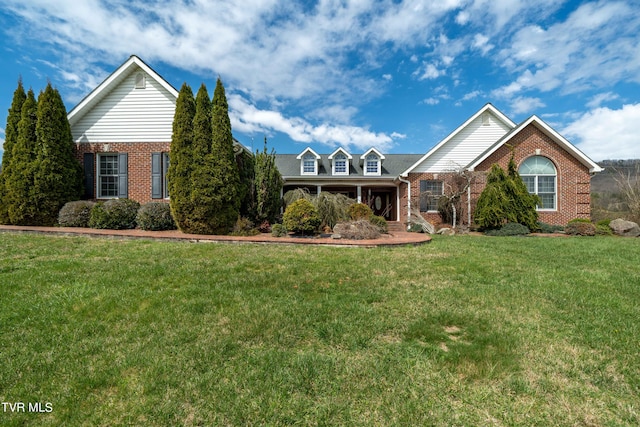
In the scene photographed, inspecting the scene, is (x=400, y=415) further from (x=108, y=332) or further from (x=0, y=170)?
(x=0, y=170)

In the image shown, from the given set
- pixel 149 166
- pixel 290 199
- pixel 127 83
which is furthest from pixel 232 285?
pixel 127 83

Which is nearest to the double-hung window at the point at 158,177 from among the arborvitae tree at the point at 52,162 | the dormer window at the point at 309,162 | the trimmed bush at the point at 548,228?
the arborvitae tree at the point at 52,162

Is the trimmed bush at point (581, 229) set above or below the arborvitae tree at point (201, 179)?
below

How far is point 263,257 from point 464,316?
4.08m

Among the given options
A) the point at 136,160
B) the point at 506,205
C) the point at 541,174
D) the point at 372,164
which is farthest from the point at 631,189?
the point at 136,160

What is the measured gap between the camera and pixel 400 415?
203 centimetres

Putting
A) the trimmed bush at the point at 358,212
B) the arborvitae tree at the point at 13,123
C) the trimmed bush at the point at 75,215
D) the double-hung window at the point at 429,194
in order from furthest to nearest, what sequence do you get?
1. the double-hung window at the point at 429,194
2. the trimmed bush at the point at 358,212
3. the arborvitae tree at the point at 13,123
4. the trimmed bush at the point at 75,215

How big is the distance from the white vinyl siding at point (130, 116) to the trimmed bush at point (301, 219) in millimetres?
6680

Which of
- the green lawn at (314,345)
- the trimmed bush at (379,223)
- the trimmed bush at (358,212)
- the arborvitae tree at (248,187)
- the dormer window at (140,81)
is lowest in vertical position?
the green lawn at (314,345)

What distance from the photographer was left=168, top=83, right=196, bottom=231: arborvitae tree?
30.6ft

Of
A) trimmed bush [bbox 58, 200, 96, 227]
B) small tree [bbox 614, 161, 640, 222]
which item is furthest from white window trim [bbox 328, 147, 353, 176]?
small tree [bbox 614, 161, 640, 222]

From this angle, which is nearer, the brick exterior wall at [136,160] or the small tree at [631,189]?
the brick exterior wall at [136,160]

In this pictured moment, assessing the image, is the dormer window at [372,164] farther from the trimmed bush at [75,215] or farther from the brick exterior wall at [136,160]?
the trimmed bush at [75,215]

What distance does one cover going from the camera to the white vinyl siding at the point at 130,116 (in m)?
12.4
